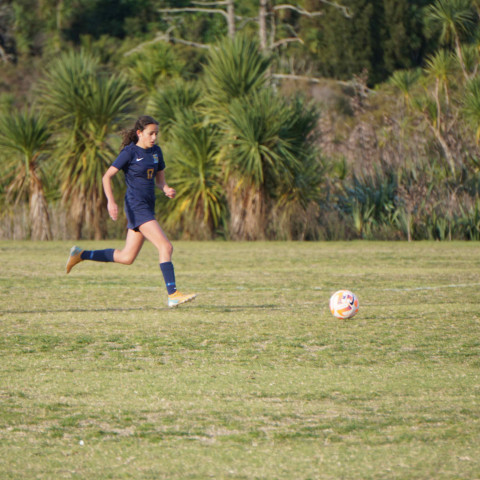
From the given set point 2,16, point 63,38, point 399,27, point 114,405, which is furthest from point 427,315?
point 2,16

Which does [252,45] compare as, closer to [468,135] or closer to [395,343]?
[468,135]

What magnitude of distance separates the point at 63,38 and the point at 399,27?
1947 centimetres

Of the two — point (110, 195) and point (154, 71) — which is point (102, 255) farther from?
point (154, 71)

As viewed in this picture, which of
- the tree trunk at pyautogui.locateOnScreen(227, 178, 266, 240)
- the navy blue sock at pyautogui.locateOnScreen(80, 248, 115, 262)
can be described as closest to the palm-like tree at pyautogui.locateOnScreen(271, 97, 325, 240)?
the tree trunk at pyautogui.locateOnScreen(227, 178, 266, 240)

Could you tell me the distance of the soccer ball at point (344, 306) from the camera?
27.8 ft

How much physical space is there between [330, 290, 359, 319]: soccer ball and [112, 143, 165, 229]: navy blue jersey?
6.90 feet

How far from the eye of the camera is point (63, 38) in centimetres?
5481

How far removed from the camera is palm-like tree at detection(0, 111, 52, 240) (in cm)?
2291

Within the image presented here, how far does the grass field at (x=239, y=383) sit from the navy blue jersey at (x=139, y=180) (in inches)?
37.2

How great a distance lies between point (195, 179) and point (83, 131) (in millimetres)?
3230

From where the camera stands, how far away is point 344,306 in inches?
→ 333

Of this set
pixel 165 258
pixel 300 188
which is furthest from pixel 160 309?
pixel 300 188

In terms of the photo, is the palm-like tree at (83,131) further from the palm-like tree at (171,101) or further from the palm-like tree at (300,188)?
the palm-like tree at (300,188)

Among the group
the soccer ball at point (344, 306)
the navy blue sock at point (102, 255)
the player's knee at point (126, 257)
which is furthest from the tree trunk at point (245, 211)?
the soccer ball at point (344, 306)
